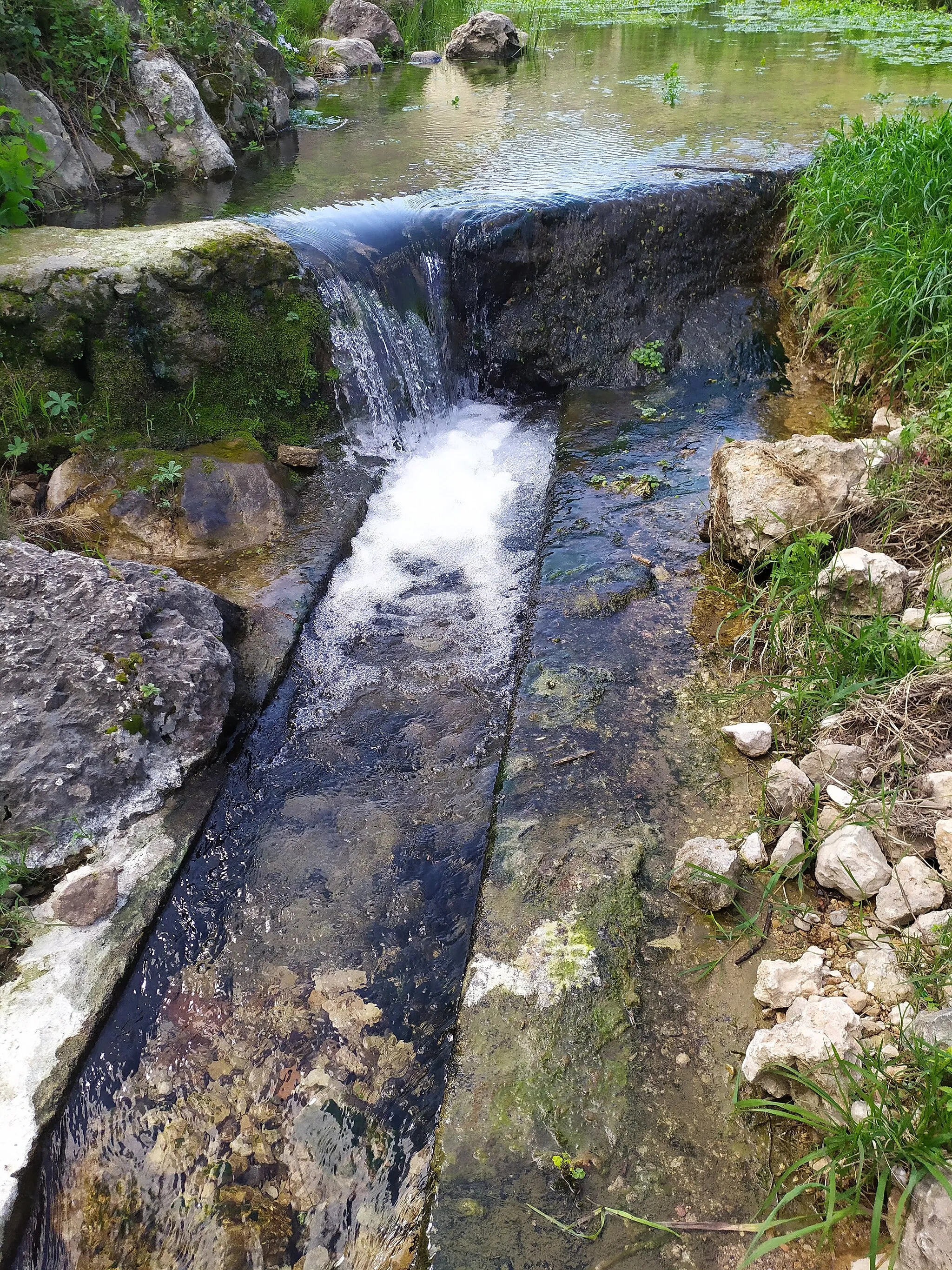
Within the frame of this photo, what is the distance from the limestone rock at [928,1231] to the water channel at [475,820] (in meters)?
0.34

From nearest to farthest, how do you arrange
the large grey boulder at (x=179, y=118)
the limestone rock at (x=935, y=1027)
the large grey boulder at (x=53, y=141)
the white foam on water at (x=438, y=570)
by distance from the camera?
the limestone rock at (x=935, y=1027) < the white foam on water at (x=438, y=570) < the large grey boulder at (x=53, y=141) < the large grey boulder at (x=179, y=118)

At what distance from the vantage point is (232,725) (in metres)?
3.31

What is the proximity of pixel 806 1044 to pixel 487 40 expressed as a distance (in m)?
17.0

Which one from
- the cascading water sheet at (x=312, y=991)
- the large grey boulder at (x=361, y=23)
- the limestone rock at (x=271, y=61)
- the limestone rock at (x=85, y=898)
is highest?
the large grey boulder at (x=361, y=23)

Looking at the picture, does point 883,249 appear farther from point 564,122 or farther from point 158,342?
point 564,122

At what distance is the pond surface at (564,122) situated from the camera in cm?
686

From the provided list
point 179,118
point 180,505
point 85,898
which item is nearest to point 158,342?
point 180,505

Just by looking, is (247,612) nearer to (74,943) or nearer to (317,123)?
(74,943)

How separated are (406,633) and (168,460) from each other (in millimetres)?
1775

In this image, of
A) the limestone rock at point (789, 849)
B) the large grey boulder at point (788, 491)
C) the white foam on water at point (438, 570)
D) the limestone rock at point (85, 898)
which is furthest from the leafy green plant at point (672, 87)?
the limestone rock at point (85, 898)

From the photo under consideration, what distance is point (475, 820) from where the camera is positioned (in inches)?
113

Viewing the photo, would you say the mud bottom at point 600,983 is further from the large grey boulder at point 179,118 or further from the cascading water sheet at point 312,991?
the large grey boulder at point 179,118

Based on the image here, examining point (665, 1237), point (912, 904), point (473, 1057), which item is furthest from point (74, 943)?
point (912, 904)

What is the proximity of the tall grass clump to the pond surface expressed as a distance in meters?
1.30
